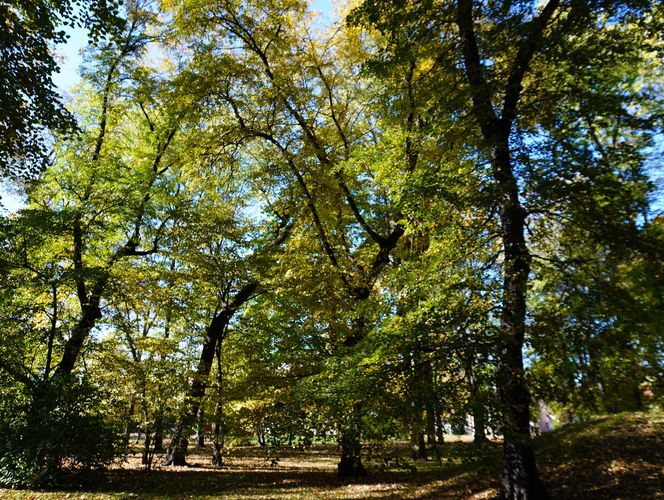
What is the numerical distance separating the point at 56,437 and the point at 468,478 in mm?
9759

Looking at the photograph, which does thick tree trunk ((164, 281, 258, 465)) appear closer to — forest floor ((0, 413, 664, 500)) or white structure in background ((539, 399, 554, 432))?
forest floor ((0, 413, 664, 500))

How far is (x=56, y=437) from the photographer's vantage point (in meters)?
9.61

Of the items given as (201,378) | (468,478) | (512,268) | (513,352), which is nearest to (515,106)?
(512,268)

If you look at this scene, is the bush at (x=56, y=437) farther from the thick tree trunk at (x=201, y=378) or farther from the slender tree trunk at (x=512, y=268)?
the slender tree trunk at (x=512, y=268)

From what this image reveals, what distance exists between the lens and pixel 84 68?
46.6ft

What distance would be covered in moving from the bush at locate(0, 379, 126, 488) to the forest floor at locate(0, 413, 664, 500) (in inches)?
20.2

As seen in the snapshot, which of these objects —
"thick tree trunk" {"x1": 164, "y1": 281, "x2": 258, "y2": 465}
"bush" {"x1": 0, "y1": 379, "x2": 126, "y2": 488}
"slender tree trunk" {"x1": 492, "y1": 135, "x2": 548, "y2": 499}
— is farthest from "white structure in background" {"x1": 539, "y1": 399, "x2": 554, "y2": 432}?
"bush" {"x1": 0, "y1": 379, "x2": 126, "y2": 488}

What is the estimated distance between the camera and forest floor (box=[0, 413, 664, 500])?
630cm

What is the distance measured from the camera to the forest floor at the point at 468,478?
6297mm

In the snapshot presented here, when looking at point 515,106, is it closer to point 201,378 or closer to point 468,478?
point 468,478

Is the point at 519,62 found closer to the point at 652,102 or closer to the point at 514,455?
the point at 652,102

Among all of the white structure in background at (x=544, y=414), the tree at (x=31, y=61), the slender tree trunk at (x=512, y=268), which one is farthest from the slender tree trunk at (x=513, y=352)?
the tree at (x=31, y=61)

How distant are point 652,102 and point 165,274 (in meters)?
13.1

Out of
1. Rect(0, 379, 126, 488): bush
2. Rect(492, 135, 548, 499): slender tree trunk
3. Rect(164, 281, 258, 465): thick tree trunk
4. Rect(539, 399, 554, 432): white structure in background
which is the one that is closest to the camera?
Rect(492, 135, 548, 499): slender tree trunk
